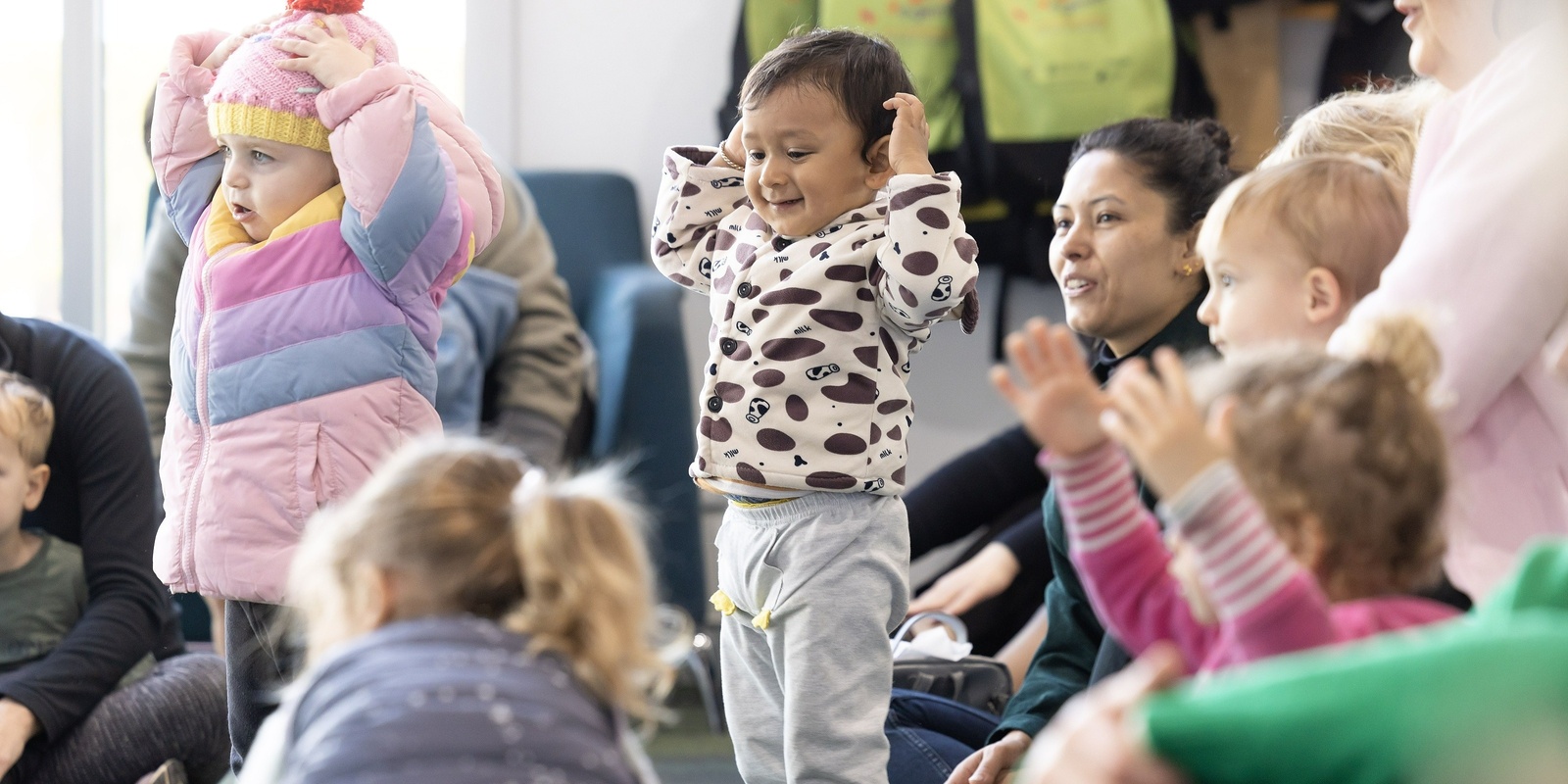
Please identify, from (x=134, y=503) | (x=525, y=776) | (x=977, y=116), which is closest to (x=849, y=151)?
(x=525, y=776)

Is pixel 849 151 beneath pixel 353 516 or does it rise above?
above

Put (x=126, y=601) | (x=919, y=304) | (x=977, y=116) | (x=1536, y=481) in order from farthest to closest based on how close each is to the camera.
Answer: (x=977, y=116) → (x=126, y=601) → (x=919, y=304) → (x=1536, y=481)

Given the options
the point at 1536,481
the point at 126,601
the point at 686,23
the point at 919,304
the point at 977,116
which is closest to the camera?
the point at 1536,481

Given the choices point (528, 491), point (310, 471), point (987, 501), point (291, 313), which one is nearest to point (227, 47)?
point (291, 313)

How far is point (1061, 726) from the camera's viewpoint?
0.72 m

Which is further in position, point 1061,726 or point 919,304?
point 919,304

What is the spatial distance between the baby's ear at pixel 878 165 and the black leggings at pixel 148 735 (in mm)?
1046

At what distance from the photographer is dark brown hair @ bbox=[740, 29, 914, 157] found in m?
1.47

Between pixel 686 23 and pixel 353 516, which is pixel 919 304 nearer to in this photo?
pixel 353 516

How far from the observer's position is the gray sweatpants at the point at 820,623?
142 cm

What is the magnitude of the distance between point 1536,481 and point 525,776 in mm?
782

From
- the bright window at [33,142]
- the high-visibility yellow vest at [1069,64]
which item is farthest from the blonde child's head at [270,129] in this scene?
the bright window at [33,142]

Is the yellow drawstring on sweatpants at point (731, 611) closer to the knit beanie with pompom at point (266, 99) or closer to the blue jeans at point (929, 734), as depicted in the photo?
the blue jeans at point (929, 734)

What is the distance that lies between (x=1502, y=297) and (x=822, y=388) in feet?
1.94
